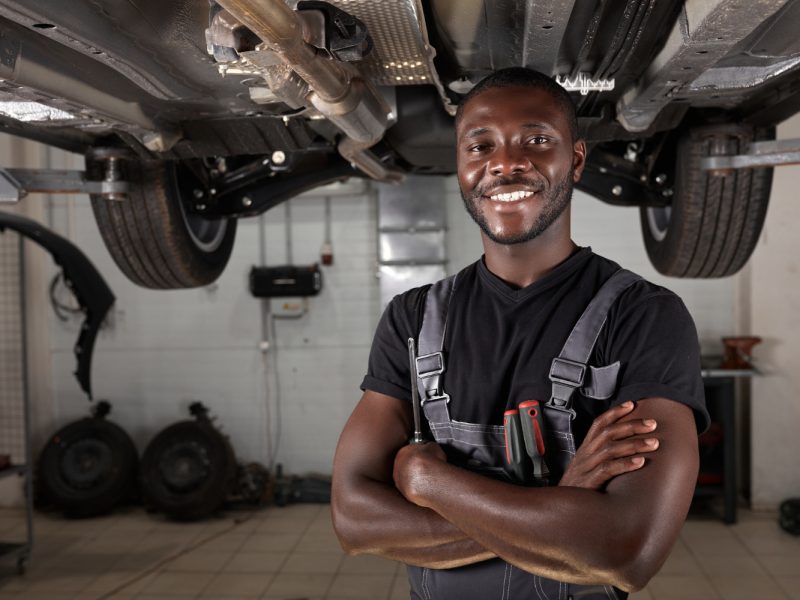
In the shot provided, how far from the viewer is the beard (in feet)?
4.72

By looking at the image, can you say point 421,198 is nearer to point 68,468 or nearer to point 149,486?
point 149,486

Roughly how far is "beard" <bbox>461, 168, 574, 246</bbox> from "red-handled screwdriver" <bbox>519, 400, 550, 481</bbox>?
13.7 inches

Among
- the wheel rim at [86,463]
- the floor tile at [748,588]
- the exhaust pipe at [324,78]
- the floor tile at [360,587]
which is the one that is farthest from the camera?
the wheel rim at [86,463]

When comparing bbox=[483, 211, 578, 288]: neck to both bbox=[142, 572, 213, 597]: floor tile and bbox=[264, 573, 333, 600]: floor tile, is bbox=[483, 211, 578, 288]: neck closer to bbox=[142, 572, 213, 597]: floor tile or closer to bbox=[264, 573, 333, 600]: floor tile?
bbox=[264, 573, 333, 600]: floor tile

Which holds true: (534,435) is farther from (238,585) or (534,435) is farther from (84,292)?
(238,585)

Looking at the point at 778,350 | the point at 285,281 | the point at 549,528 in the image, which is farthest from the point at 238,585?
the point at 778,350

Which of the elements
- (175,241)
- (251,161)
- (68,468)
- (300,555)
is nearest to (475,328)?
(175,241)

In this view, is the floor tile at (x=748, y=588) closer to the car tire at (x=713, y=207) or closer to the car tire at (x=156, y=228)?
the car tire at (x=713, y=207)

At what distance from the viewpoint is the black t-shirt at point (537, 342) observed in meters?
1.29

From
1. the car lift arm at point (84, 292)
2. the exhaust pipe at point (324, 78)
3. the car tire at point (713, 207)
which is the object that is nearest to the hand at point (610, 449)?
the exhaust pipe at point (324, 78)

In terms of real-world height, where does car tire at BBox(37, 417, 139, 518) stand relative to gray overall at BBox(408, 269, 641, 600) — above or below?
below

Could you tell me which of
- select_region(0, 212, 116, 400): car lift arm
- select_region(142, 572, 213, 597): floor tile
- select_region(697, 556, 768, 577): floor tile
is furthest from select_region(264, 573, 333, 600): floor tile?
select_region(697, 556, 768, 577): floor tile

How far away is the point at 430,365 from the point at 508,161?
0.44m

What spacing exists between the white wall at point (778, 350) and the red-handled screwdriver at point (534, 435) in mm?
4914
